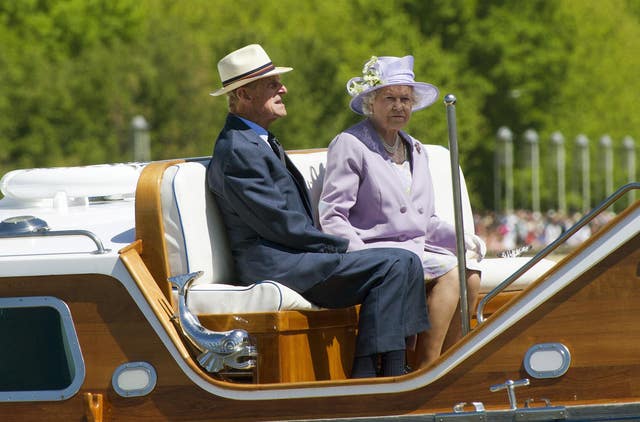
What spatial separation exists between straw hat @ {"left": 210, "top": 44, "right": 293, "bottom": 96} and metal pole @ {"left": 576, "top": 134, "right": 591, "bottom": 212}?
4508 cm

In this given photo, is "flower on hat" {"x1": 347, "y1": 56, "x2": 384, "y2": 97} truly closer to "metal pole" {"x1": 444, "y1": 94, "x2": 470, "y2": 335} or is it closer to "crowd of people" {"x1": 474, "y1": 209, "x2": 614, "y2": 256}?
"metal pole" {"x1": 444, "y1": 94, "x2": 470, "y2": 335}

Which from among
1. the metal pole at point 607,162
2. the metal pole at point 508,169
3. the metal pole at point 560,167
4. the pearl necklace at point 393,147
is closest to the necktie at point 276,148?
the pearl necklace at point 393,147

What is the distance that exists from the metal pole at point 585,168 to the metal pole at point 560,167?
2.55ft

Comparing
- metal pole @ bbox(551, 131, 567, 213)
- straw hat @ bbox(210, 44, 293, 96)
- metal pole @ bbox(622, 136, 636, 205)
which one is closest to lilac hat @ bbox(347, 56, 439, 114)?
straw hat @ bbox(210, 44, 293, 96)

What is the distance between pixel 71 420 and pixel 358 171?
1.75 m

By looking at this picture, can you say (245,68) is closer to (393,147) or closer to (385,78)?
(385,78)

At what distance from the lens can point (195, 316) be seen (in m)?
5.62

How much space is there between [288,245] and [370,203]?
0.48 metres

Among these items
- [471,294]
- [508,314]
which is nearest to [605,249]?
[508,314]

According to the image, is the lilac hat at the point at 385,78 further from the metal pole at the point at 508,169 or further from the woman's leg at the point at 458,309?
the metal pole at the point at 508,169

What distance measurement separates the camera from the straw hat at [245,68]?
6.22 metres

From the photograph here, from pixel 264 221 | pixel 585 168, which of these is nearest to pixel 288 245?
pixel 264 221

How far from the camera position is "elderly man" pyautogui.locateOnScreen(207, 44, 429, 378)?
5637 mm

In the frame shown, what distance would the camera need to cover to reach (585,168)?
2156 inches
